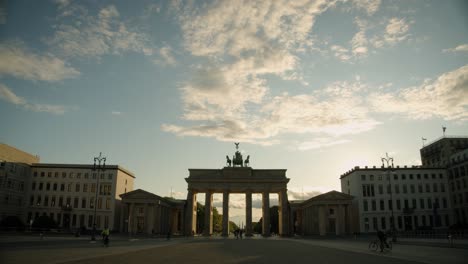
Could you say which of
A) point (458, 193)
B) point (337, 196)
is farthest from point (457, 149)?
point (337, 196)

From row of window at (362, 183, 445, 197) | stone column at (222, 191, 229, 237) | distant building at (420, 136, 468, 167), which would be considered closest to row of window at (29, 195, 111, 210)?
stone column at (222, 191, 229, 237)

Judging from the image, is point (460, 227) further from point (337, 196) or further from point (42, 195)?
point (42, 195)

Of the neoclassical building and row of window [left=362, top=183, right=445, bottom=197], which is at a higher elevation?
row of window [left=362, top=183, right=445, bottom=197]

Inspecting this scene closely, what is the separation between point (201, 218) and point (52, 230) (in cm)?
8172

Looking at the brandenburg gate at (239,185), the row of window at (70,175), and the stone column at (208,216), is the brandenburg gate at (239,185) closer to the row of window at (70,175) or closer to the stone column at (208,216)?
the stone column at (208,216)

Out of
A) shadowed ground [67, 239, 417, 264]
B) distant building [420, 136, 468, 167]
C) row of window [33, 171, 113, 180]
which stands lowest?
shadowed ground [67, 239, 417, 264]

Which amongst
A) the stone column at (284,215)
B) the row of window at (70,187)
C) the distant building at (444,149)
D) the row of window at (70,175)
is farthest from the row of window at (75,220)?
the distant building at (444,149)

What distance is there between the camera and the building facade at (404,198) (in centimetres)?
8775

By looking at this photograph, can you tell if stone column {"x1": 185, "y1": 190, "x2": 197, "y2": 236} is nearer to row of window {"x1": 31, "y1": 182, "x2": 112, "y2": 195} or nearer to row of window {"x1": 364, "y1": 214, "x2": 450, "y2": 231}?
row of window {"x1": 31, "y1": 182, "x2": 112, "y2": 195}

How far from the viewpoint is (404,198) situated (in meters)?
89.6

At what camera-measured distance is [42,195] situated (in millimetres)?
90438

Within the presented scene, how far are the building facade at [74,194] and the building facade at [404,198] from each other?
6322 cm

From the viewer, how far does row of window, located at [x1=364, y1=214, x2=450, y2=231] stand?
87.1 m

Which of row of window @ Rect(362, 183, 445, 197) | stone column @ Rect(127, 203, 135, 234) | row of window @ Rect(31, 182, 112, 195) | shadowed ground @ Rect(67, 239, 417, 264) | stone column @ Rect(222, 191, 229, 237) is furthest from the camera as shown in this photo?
row of window @ Rect(31, 182, 112, 195)
